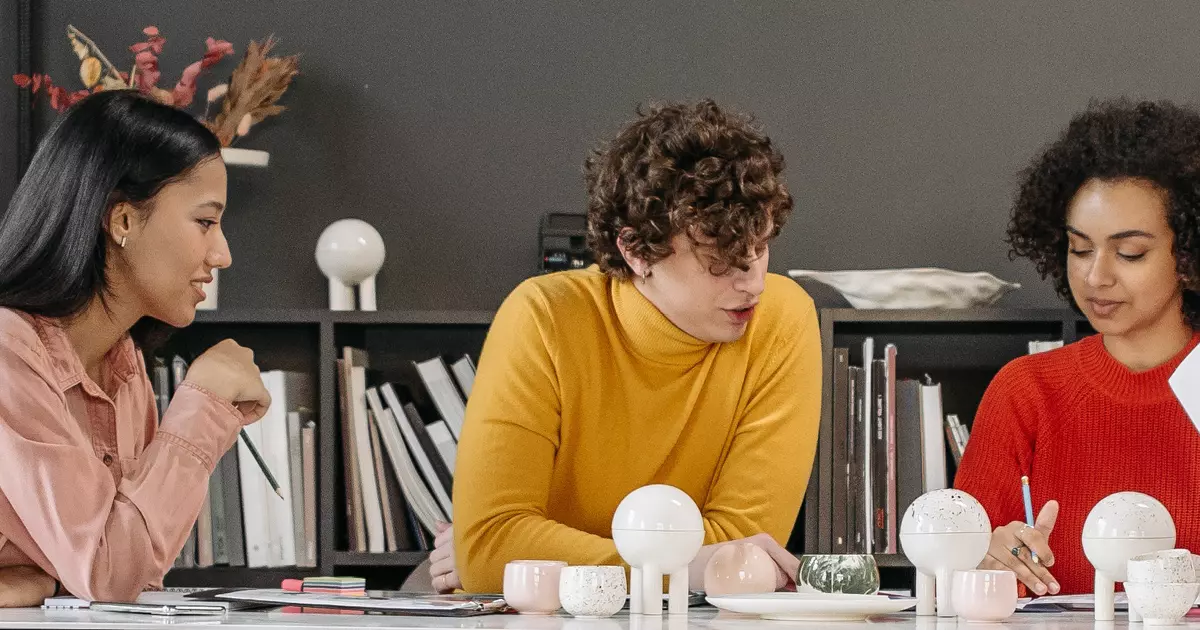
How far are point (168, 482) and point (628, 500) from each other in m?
0.58

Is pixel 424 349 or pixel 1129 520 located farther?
pixel 424 349

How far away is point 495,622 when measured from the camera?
48.5 inches

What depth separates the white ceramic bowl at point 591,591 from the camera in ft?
4.21

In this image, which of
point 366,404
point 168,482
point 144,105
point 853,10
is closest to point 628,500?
point 168,482

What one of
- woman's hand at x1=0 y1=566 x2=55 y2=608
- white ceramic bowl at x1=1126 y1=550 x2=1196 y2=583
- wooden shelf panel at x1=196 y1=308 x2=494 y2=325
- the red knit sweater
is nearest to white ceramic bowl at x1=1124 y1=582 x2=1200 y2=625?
white ceramic bowl at x1=1126 y1=550 x2=1196 y2=583

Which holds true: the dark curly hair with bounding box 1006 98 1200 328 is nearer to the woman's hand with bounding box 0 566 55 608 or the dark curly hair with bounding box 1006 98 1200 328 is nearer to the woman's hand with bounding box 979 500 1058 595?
the woman's hand with bounding box 979 500 1058 595

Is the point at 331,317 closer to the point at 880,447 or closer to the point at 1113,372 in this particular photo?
the point at 880,447

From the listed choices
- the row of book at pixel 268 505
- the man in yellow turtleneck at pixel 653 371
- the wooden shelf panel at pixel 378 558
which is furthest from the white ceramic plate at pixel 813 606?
the row of book at pixel 268 505

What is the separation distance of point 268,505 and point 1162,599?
77.3 inches

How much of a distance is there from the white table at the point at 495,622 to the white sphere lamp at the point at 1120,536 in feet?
0.12

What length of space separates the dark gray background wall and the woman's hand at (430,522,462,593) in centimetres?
98

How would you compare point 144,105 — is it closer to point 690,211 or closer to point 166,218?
point 166,218

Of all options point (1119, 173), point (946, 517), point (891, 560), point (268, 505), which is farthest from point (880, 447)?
point (946, 517)

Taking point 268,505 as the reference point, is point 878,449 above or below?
above
